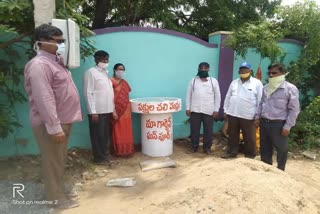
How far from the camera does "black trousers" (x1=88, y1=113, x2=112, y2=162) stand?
208 inches

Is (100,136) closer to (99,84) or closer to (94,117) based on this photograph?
(94,117)

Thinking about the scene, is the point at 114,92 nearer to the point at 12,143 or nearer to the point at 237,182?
the point at 12,143

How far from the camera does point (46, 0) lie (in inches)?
159

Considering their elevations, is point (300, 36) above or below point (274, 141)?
above

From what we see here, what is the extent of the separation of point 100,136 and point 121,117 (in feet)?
1.64

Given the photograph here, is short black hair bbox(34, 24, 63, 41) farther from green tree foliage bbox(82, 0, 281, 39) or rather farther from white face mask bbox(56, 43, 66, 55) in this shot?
green tree foliage bbox(82, 0, 281, 39)

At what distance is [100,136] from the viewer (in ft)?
17.4

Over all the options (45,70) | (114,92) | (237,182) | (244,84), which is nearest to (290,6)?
(244,84)

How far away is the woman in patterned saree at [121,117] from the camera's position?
5.58 meters

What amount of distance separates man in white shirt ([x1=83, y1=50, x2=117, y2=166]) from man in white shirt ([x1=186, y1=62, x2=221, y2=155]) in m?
1.44

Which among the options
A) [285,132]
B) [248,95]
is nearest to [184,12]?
[248,95]

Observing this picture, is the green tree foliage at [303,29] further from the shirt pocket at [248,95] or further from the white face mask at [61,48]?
the white face mask at [61,48]

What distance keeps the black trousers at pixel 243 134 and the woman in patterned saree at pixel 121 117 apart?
5.59 feet

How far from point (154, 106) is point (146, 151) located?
2.58 ft
